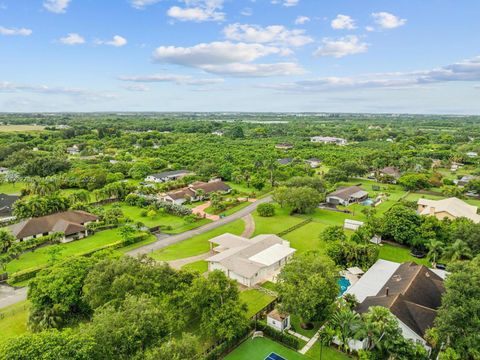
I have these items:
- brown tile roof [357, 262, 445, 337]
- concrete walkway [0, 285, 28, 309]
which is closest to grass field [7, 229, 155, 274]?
concrete walkway [0, 285, 28, 309]

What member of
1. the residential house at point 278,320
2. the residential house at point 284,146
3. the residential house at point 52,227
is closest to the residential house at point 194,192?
the residential house at point 52,227

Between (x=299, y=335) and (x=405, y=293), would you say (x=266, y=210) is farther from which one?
(x=299, y=335)

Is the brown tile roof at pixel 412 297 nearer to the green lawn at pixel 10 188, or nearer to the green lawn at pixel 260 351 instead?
the green lawn at pixel 260 351

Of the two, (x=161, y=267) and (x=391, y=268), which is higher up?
(x=161, y=267)

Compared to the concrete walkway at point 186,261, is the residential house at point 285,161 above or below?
above

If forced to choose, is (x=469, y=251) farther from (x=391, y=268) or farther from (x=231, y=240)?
(x=231, y=240)

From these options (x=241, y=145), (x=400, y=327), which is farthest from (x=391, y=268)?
(x=241, y=145)
